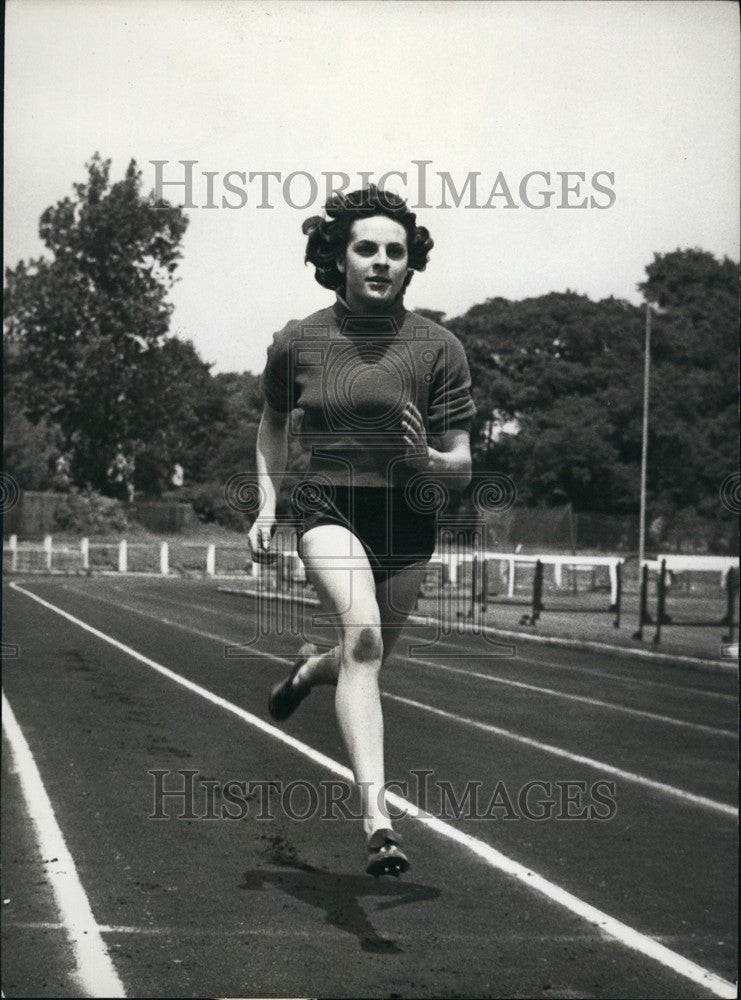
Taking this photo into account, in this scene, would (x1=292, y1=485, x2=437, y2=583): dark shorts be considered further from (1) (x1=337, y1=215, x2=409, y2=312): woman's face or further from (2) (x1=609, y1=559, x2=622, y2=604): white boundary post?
(2) (x1=609, y1=559, x2=622, y2=604): white boundary post

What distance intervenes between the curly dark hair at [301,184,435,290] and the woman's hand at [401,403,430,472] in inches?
10.2

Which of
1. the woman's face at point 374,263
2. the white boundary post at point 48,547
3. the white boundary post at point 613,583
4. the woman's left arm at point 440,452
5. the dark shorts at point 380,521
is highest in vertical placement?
the woman's face at point 374,263

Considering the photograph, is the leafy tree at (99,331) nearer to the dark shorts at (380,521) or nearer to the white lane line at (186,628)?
the white lane line at (186,628)

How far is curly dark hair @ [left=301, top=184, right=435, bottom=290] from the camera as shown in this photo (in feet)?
10.2

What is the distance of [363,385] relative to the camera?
9.93 ft

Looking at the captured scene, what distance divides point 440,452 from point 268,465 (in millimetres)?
359

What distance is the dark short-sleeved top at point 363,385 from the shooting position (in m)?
3.04

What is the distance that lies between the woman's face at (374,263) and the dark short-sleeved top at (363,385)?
4 centimetres

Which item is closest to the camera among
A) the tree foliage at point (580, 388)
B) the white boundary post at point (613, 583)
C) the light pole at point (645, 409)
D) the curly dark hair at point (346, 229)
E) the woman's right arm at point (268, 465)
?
the curly dark hair at point (346, 229)

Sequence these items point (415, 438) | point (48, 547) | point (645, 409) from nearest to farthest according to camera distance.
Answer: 1. point (415, 438)
2. point (645, 409)
3. point (48, 547)

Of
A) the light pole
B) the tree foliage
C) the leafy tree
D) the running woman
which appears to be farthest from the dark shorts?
the light pole

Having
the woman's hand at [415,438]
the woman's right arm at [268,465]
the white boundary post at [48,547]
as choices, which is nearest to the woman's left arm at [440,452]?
the woman's hand at [415,438]

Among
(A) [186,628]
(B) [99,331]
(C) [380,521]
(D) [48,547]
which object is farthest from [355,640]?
(A) [186,628]

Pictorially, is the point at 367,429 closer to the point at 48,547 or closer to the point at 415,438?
the point at 415,438
